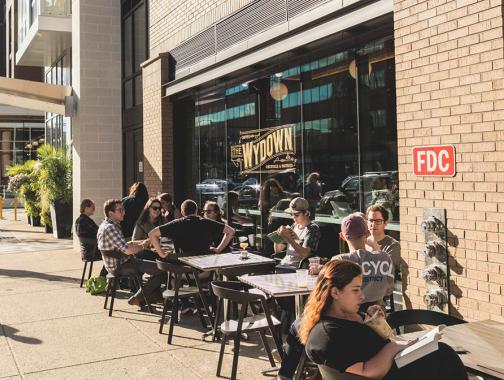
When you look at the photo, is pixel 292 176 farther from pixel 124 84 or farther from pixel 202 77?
pixel 124 84

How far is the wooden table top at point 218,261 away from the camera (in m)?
6.11

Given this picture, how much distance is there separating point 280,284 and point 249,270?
1.22 metres

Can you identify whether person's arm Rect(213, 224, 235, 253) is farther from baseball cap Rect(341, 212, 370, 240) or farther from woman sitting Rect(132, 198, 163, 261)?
baseball cap Rect(341, 212, 370, 240)

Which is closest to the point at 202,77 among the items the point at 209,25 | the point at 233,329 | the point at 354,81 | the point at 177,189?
the point at 209,25

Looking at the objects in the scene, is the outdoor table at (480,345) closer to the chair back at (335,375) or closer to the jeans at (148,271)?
the chair back at (335,375)

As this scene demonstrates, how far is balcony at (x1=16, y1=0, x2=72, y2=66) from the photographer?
16.2 metres

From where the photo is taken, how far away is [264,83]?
846 cm

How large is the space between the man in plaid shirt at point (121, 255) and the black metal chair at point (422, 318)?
4.42 meters

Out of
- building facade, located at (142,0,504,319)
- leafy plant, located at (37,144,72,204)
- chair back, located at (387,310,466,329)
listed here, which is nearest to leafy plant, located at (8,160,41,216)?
leafy plant, located at (37,144,72,204)

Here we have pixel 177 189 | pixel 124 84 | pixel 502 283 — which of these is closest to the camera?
pixel 502 283

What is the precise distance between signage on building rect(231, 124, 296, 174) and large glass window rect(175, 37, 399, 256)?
0.6 inches

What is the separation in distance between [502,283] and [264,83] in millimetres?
5121

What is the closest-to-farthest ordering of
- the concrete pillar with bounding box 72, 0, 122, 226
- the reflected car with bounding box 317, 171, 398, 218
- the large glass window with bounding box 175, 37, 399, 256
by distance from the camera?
the reflected car with bounding box 317, 171, 398, 218 < the large glass window with bounding box 175, 37, 399, 256 < the concrete pillar with bounding box 72, 0, 122, 226

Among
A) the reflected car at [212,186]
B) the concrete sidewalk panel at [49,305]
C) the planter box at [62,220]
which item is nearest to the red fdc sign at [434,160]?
the concrete sidewalk panel at [49,305]
